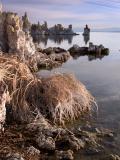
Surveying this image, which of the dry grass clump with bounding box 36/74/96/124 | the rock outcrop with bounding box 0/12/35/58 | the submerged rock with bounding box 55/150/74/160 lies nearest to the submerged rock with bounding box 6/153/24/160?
the submerged rock with bounding box 55/150/74/160

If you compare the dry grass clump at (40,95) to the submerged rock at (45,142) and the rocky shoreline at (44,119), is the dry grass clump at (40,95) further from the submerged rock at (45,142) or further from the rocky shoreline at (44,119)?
the submerged rock at (45,142)

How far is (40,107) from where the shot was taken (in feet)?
47.6

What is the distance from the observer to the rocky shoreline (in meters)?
11.0

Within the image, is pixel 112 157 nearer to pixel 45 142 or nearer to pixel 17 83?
pixel 45 142

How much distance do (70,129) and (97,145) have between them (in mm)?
1771

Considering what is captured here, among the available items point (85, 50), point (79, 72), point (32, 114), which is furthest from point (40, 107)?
point (85, 50)

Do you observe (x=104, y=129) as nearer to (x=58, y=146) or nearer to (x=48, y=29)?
(x=58, y=146)

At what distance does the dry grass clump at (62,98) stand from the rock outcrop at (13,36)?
12139 mm

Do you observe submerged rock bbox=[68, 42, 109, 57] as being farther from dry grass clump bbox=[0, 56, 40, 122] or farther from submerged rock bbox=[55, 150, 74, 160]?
submerged rock bbox=[55, 150, 74, 160]

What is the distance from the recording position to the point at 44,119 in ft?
44.2

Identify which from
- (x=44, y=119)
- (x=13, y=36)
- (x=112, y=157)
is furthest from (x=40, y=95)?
(x=13, y=36)

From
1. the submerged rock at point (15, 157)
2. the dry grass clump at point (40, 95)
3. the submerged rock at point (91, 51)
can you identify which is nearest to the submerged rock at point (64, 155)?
the submerged rock at point (15, 157)

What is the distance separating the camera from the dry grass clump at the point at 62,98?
14248 millimetres

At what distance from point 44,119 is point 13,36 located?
15.9m
